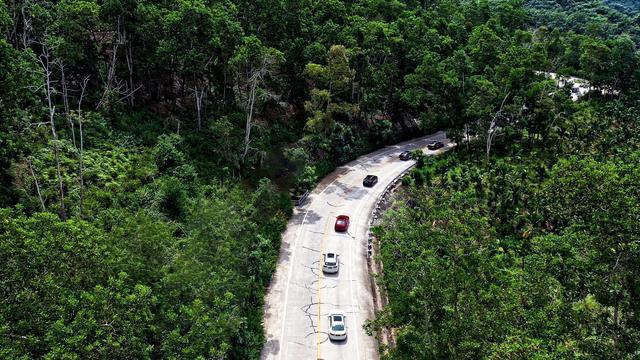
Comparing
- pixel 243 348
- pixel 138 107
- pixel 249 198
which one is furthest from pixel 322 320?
pixel 138 107

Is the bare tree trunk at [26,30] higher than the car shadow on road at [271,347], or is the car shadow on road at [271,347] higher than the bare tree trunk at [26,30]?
the bare tree trunk at [26,30]

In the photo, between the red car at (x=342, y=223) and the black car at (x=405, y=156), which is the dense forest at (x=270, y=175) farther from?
the red car at (x=342, y=223)

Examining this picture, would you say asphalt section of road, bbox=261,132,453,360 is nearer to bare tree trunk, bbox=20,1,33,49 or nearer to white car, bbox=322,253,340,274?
white car, bbox=322,253,340,274

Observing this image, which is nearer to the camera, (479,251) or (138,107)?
(479,251)

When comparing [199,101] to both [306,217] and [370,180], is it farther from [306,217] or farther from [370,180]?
[370,180]

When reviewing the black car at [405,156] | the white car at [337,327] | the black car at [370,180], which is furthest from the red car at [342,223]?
the black car at [405,156]

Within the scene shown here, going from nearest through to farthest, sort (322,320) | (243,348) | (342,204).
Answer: (243,348) → (322,320) → (342,204)

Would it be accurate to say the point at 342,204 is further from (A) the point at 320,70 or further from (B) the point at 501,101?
(B) the point at 501,101

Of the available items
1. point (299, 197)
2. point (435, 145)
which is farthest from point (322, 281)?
point (435, 145)

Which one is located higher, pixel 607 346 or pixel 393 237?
pixel 393 237
